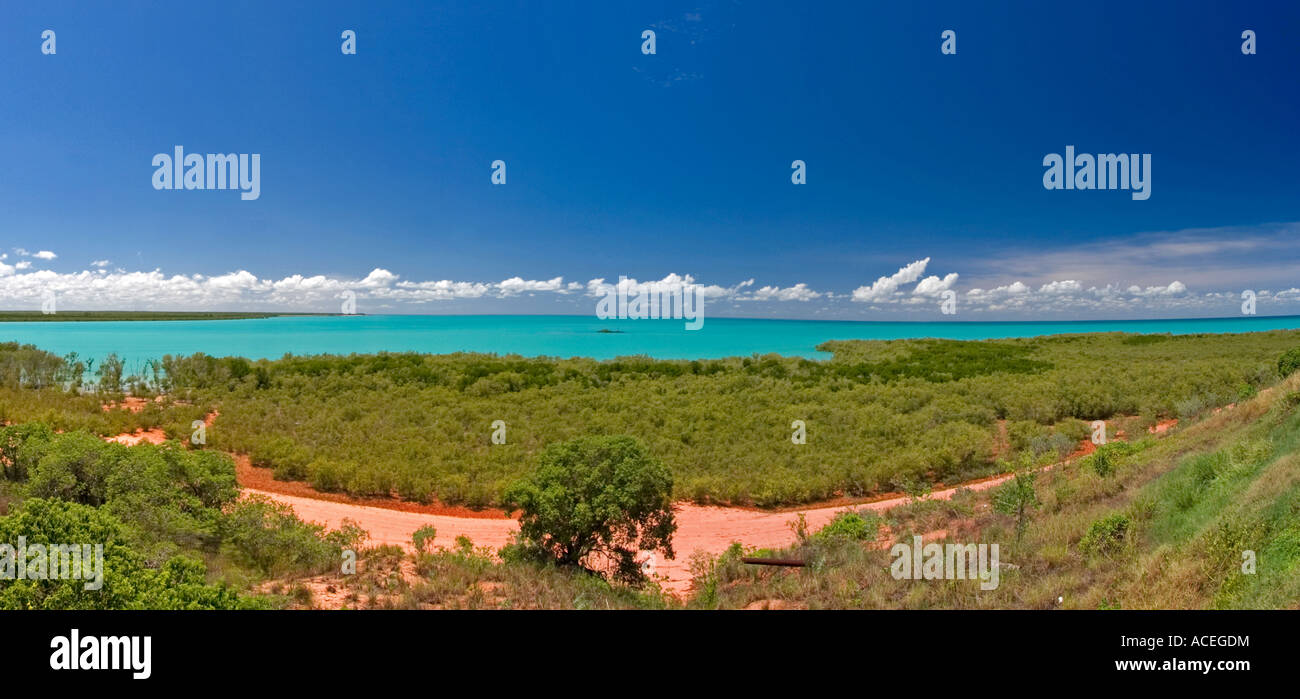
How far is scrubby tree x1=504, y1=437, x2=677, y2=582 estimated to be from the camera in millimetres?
9977

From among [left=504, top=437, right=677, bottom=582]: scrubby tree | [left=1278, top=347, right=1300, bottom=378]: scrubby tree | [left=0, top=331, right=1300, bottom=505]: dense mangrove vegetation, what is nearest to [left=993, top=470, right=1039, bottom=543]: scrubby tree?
[left=504, top=437, right=677, bottom=582]: scrubby tree

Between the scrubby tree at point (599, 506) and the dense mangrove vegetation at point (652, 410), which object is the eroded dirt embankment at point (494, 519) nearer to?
the dense mangrove vegetation at point (652, 410)

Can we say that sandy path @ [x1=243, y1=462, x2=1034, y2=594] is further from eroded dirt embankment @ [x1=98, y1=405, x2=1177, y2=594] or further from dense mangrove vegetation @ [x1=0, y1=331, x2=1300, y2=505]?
dense mangrove vegetation @ [x1=0, y1=331, x2=1300, y2=505]

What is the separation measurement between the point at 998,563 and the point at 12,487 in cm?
1520

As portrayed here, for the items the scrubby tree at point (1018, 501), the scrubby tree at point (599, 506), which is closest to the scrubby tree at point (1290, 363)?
the scrubby tree at point (1018, 501)

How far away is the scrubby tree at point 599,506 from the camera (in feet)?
32.7

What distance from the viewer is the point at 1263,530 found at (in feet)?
19.4

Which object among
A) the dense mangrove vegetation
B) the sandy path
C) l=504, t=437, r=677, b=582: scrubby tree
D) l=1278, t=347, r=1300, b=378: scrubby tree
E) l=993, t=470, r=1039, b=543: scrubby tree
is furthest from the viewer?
l=1278, t=347, r=1300, b=378: scrubby tree

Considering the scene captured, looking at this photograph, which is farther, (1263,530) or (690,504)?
(690,504)

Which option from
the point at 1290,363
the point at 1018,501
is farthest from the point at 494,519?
the point at 1290,363
